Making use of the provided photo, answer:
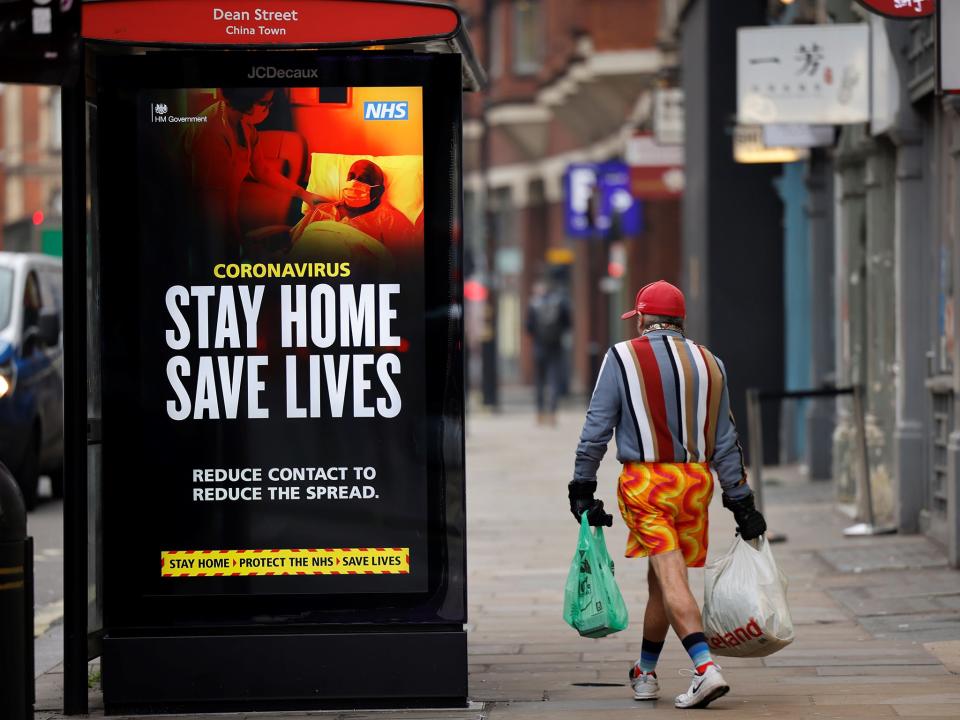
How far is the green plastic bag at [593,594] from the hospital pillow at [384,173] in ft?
4.38

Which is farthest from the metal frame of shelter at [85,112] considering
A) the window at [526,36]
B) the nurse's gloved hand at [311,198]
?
the window at [526,36]

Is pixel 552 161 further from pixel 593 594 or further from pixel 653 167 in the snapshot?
pixel 593 594

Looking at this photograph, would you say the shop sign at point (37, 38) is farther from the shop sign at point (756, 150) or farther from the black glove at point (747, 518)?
the shop sign at point (756, 150)

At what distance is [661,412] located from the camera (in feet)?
23.2

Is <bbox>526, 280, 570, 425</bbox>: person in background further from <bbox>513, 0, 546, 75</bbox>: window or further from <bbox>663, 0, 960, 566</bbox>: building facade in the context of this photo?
<bbox>513, 0, 546, 75</bbox>: window

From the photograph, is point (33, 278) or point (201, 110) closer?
point (201, 110)

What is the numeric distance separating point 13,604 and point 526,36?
134 ft

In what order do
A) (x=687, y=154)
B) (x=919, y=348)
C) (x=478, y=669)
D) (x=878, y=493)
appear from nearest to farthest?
(x=478, y=669)
(x=919, y=348)
(x=878, y=493)
(x=687, y=154)

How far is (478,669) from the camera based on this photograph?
319 inches

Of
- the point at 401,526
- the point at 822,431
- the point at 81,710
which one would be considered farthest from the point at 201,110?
the point at 822,431

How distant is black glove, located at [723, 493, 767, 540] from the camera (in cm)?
709

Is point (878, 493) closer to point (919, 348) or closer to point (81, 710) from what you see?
point (919, 348)

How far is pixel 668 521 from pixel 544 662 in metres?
1.43

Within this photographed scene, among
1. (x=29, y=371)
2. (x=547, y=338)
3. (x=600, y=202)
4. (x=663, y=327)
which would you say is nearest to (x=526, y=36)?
(x=600, y=202)
